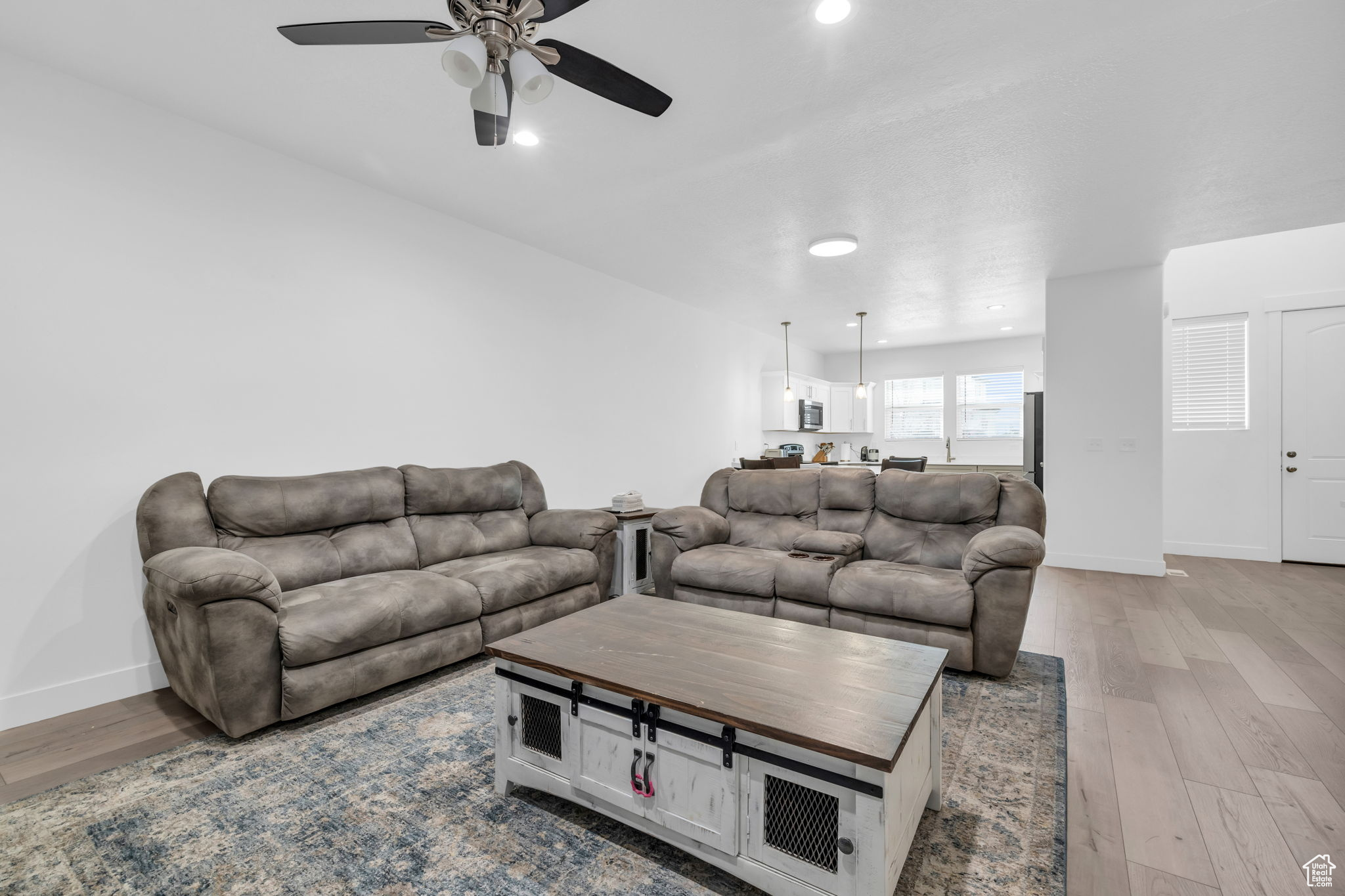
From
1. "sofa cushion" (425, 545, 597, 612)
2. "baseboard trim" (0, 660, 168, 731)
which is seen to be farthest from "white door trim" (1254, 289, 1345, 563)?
"baseboard trim" (0, 660, 168, 731)

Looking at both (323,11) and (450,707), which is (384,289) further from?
(450,707)

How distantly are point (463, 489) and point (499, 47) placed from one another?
2.54 m

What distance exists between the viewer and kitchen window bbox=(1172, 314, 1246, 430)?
5285 mm

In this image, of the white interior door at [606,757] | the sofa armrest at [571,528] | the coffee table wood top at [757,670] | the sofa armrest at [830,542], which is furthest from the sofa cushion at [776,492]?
the white interior door at [606,757]

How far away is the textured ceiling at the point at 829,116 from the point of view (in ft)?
6.79

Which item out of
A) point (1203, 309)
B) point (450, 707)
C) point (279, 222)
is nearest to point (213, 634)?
point (450, 707)

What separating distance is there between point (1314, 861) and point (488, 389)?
4.37m

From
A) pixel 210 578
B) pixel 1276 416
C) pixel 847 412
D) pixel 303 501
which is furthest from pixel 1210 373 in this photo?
pixel 210 578

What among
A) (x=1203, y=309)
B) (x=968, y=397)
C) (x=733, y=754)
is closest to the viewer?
(x=733, y=754)

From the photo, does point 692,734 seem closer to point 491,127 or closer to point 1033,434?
point 491,127

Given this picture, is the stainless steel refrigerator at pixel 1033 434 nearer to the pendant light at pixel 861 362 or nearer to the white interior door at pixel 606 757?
the pendant light at pixel 861 362

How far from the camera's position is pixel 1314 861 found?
1.49m

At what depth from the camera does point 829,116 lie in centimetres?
265

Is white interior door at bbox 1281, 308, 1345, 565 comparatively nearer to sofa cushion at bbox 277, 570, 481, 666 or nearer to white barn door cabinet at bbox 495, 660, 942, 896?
white barn door cabinet at bbox 495, 660, 942, 896
